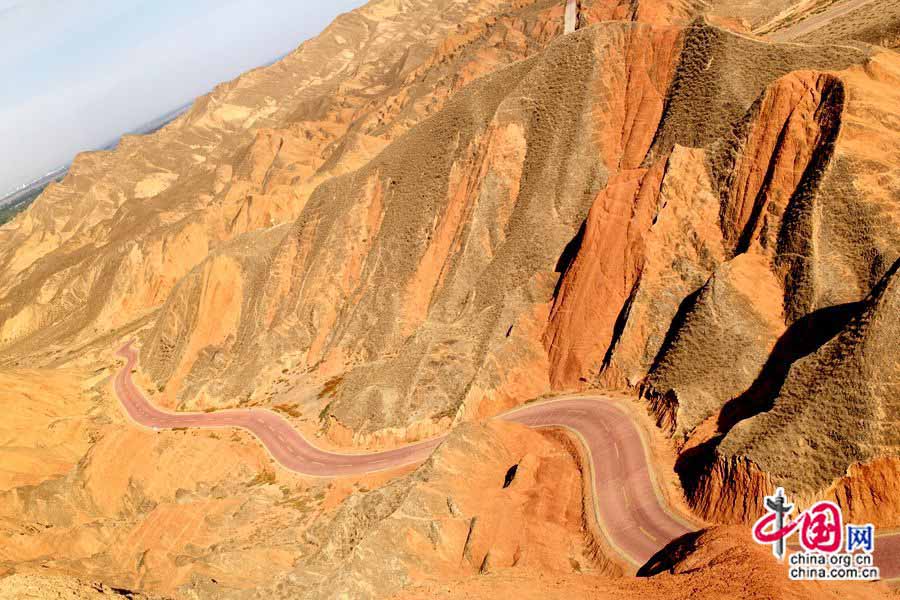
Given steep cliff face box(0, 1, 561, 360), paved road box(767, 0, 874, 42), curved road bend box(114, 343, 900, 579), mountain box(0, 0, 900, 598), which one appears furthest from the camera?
steep cliff face box(0, 1, 561, 360)

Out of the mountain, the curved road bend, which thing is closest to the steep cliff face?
the mountain

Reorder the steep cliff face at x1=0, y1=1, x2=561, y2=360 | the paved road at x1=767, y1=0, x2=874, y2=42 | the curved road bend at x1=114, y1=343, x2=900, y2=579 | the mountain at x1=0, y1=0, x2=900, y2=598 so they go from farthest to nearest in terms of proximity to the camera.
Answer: the steep cliff face at x1=0, y1=1, x2=561, y2=360
the paved road at x1=767, y1=0, x2=874, y2=42
the curved road bend at x1=114, y1=343, x2=900, y2=579
the mountain at x1=0, y1=0, x2=900, y2=598

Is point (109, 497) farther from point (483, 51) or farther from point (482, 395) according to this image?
point (483, 51)

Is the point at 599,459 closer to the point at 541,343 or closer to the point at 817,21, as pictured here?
the point at 541,343

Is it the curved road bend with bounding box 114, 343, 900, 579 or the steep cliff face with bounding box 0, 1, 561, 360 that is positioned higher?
the steep cliff face with bounding box 0, 1, 561, 360

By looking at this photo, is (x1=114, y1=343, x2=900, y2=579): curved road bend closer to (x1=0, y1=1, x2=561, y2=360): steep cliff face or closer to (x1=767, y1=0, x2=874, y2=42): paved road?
(x1=767, y1=0, x2=874, y2=42): paved road

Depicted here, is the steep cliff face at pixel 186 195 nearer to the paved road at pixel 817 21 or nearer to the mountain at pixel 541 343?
the mountain at pixel 541 343

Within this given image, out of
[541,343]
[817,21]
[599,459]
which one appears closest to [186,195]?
[541,343]
